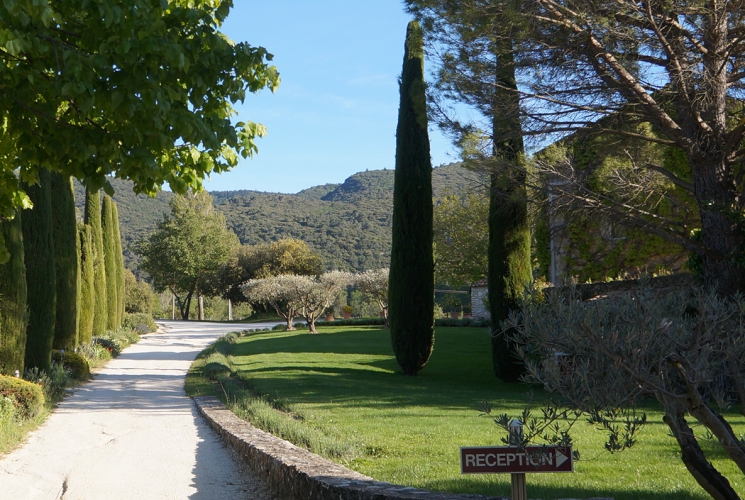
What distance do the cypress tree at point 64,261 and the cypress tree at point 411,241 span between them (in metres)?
8.55

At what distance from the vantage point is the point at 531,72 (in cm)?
1001

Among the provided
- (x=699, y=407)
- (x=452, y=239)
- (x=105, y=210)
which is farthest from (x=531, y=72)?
(x=452, y=239)

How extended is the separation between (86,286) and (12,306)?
9.75 meters

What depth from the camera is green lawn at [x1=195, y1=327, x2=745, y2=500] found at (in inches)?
235

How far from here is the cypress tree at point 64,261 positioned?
685 inches

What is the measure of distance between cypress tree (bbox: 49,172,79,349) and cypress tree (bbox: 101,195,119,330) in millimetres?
9686

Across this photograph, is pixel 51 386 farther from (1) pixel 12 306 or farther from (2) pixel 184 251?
(2) pixel 184 251

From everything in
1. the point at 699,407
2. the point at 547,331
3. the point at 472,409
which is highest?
the point at 547,331

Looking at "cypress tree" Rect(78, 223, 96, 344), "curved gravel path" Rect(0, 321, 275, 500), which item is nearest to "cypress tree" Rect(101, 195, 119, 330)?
"cypress tree" Rect(78, 223, 96, 344)

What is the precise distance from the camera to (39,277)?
14.5m

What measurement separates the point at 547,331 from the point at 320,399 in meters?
8.69

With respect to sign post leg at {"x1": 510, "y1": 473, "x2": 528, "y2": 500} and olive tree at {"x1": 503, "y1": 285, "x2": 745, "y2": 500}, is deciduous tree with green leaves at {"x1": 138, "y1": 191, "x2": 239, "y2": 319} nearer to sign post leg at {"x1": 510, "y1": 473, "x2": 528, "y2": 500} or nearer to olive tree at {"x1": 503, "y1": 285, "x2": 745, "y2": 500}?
sign post leg at {"x1": 510, "y1": 473, "x2": 528, "y2": 500}

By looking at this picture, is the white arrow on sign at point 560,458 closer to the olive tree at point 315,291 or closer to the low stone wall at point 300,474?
the low stone wall at point 300,474

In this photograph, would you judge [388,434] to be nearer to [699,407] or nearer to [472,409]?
[472,409]
